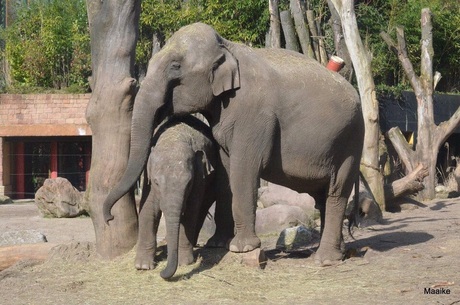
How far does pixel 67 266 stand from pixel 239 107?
2393 millimetres

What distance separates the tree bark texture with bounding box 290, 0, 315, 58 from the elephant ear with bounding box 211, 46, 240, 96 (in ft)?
32.9

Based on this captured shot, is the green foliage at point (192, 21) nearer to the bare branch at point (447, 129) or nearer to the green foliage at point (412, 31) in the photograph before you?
the green foliage at point (412, 31)

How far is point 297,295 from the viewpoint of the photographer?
7449 mm

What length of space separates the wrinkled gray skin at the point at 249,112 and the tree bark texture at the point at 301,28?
9.30m

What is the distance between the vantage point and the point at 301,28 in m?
18.2

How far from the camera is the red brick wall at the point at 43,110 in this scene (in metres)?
23.7

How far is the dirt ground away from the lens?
7355mm

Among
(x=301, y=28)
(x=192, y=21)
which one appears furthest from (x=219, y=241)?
(x=192, y=21)

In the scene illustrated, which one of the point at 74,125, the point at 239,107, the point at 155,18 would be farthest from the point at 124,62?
the point at 155,18

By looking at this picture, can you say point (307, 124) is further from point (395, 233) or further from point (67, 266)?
point (395, 233)

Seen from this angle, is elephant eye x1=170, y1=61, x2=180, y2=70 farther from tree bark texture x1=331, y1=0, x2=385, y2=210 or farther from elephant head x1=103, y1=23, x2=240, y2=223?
tree bark texture x1=331, y1=0, x2=385, y2=210

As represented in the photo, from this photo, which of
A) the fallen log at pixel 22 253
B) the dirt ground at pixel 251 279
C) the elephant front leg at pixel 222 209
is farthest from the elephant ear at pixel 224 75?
the fallen log at pixel 22 253

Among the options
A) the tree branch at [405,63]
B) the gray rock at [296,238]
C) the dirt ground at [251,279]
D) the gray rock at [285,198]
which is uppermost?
the tree branch at [405,63]

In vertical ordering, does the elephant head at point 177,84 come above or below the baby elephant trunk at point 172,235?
above
